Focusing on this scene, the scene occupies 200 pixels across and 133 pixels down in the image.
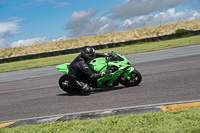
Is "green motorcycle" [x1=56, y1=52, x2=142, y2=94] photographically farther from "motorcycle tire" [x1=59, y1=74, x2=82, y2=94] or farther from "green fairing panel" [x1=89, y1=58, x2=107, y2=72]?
"motorcycle tire" [x1=59, y1=74, x2=82, y2=94]

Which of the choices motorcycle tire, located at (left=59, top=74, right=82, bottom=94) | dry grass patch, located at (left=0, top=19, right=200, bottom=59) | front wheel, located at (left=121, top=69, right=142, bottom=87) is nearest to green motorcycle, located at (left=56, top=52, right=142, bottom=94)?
front wheel, located at (left=121, top=69, right=142, bottom=87)

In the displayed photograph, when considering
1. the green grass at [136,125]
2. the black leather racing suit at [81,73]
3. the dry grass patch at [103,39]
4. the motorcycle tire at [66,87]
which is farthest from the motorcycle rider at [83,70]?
the dry grass patch at [103,39]

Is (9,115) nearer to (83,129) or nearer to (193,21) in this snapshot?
(83,129)

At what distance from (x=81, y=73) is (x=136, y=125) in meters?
3.65

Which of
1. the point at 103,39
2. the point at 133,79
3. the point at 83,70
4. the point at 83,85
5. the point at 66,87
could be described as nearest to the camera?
the point at 83,70

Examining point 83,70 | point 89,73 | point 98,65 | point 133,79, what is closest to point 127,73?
point 133,79

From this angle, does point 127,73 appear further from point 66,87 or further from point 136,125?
point 136,125

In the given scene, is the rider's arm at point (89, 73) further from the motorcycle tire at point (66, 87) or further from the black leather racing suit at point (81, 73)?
the motorcycle tire at point (66, 87)

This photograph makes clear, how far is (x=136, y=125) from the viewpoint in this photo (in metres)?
3.29

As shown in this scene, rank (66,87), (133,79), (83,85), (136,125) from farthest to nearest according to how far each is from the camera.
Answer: (66,87), (133,79), (83,85), (136,125)

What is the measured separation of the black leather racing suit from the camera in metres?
6.42

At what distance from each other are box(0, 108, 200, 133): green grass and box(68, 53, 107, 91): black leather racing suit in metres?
2.64

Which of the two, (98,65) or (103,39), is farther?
(103,39)

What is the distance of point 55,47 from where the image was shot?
50438mm
